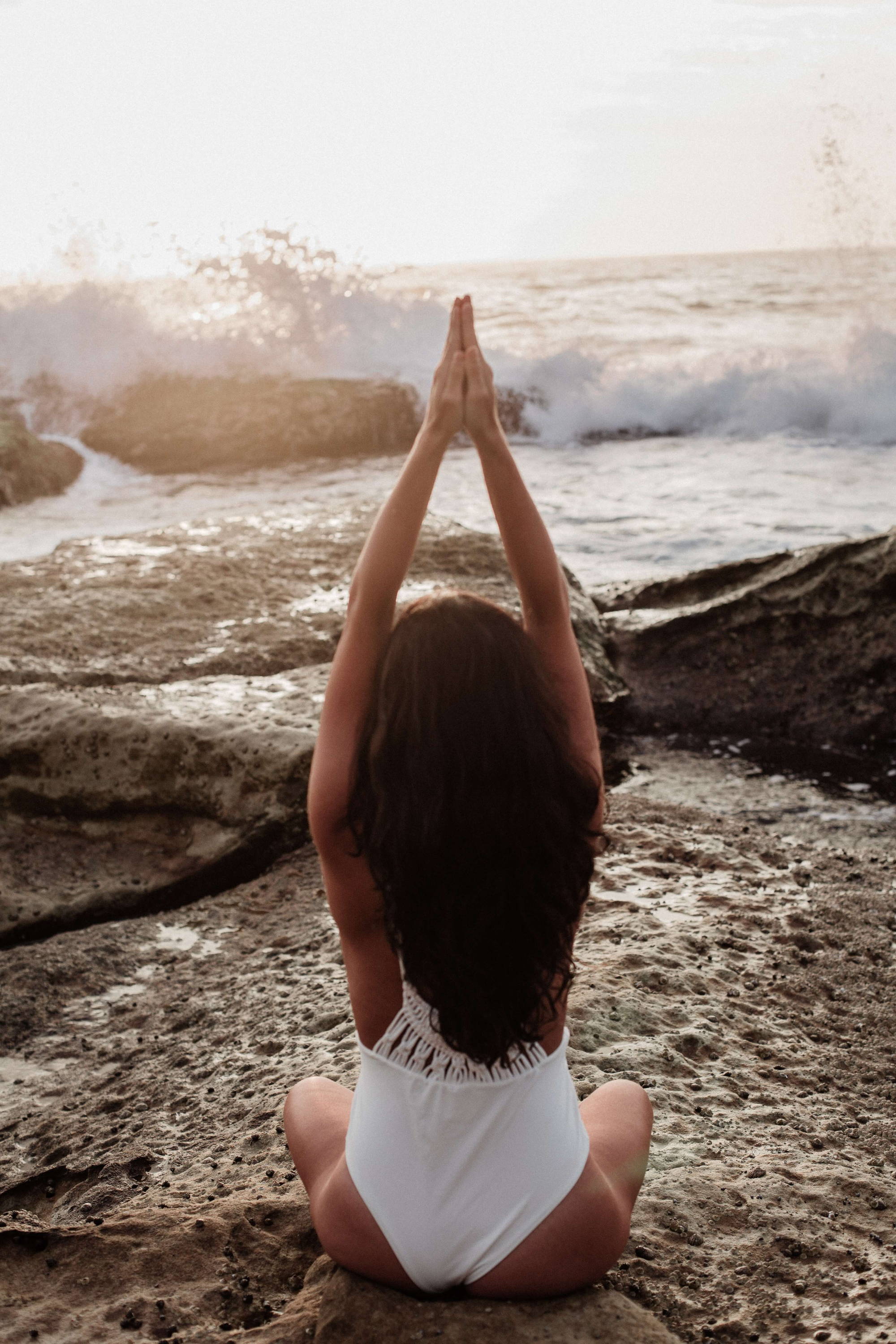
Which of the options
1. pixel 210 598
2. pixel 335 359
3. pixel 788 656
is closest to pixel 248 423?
pixel 335 359

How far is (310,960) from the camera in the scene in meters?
2.99

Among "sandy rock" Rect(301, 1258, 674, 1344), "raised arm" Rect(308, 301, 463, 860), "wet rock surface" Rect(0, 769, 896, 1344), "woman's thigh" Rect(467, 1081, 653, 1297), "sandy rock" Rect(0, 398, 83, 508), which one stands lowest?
"wet rock surface" Rect(0, 769, 896, 1344)

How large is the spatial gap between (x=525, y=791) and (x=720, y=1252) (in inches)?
37.7

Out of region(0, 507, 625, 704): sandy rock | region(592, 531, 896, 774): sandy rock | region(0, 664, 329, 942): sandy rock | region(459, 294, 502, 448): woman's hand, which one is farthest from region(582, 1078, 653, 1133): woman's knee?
region(592, 531, 896, 774): sandy rock

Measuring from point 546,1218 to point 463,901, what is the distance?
51 cm

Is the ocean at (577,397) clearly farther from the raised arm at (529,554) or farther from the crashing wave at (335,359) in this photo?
the raised arm at (529,554)

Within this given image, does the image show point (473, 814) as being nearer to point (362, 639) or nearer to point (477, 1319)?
point (362, 639)

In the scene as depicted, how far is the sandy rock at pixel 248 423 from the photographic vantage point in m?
13.2

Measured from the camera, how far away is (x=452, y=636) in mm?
1451

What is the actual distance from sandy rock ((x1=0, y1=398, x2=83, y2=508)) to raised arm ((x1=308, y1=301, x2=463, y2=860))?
932 cm

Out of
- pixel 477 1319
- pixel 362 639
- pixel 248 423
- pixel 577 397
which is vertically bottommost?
pixel 477 1319

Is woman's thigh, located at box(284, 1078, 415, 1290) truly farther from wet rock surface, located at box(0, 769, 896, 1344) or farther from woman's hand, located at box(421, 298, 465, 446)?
woman's hand, located at box(421, 298, 465, 446)

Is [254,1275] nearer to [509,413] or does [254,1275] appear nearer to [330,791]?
[330,791]

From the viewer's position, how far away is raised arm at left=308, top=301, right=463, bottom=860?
5.32 ft
